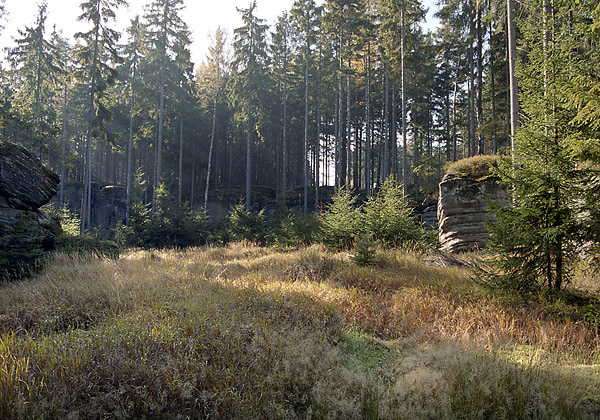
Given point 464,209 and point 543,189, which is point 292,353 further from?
point 464,209

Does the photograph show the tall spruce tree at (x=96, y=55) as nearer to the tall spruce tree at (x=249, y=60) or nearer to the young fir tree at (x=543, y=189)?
the tall spruce tree at (x=249, y=60)

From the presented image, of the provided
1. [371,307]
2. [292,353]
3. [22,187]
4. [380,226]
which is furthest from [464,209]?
[22,187]

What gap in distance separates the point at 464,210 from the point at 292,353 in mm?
10491

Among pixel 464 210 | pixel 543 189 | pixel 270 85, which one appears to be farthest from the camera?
pixel 270 85

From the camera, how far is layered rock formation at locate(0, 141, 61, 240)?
983cm

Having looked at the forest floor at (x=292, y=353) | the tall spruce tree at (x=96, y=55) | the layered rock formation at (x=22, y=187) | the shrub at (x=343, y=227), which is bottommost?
the forest floor at (x=292, y=353)

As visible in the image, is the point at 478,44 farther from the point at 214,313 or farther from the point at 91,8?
the point at 91,8

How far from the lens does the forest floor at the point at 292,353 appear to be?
2.85 m

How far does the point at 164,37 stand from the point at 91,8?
4.94m

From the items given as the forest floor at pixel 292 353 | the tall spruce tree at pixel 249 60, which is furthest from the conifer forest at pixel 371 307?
the tall spruce tree at pixel 249 60

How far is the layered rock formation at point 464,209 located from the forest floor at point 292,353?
18.0 ft

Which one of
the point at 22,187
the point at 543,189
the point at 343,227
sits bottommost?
the point at 343,227

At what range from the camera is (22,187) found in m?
10.6

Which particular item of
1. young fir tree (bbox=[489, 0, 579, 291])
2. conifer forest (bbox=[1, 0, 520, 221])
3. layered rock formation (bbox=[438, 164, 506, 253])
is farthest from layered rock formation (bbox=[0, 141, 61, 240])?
layered rock formation (bbox=[438, 164, 506, 253])
